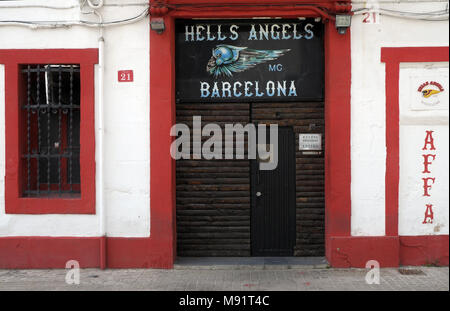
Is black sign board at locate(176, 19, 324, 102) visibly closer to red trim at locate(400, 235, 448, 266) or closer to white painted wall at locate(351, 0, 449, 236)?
white painted wall at locate(351, 0, 449, 236)

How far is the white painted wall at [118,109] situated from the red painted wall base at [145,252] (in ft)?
0.60

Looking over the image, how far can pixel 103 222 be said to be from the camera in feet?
26.2

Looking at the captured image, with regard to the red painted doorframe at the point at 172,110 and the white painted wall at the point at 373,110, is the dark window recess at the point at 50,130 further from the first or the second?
the white painted wall at the point at 373,110

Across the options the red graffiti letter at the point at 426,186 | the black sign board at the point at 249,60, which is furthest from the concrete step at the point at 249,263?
the black sign board at the point at 249,60

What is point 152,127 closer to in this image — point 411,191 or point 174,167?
point 174,167

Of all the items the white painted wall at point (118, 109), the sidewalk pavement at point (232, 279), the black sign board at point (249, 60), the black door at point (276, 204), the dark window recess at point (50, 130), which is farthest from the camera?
the black door at point (276, 204)

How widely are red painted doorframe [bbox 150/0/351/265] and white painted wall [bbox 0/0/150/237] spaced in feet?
0.48

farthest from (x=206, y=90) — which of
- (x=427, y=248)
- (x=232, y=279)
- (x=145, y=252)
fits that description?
(x=427, y=248)

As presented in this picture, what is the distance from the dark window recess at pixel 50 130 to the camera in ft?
26.9

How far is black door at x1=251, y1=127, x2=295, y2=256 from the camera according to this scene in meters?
8.45

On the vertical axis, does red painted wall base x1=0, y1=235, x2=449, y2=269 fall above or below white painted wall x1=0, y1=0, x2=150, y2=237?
below

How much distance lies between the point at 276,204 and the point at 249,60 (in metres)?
2.43

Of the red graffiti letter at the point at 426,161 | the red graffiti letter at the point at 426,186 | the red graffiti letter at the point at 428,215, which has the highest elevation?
the red graffiti letter at the point at 426,161

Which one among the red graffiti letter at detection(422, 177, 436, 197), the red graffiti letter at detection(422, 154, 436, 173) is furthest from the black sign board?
the red graffiti letter at detection(422, 177, 436, 197)
